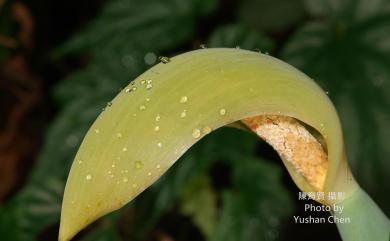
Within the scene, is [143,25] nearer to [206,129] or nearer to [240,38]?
[240,38]

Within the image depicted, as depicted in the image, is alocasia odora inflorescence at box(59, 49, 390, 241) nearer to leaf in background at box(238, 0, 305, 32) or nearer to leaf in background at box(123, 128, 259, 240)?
leaf in background at box(123, 128, 259, 240)

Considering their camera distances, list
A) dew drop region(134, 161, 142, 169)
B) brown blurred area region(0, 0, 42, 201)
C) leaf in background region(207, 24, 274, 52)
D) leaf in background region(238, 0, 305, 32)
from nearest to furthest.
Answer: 1. dew drop region(134, 161, 142, 169)
2. leaf in background region(207, 24, 274, 52)
3. leaf in background region(238, 0, 305, 32)
4. brown blurred area region(0, 0, 42, 201)

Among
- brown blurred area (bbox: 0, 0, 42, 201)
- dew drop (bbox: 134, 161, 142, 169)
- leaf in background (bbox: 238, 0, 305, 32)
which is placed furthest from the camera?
brown blurred area (bbox: 0, 0, 42, 201)

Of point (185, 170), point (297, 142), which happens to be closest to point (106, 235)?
point (185, 170)

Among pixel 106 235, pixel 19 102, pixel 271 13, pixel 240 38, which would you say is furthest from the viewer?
pixel 19 102

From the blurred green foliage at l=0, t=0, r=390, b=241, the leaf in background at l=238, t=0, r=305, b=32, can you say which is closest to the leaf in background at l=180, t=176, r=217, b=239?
the blurred green foliage at l=0, t=0, r=390, b=241

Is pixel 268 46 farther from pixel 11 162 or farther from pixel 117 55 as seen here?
pixel 11 162
